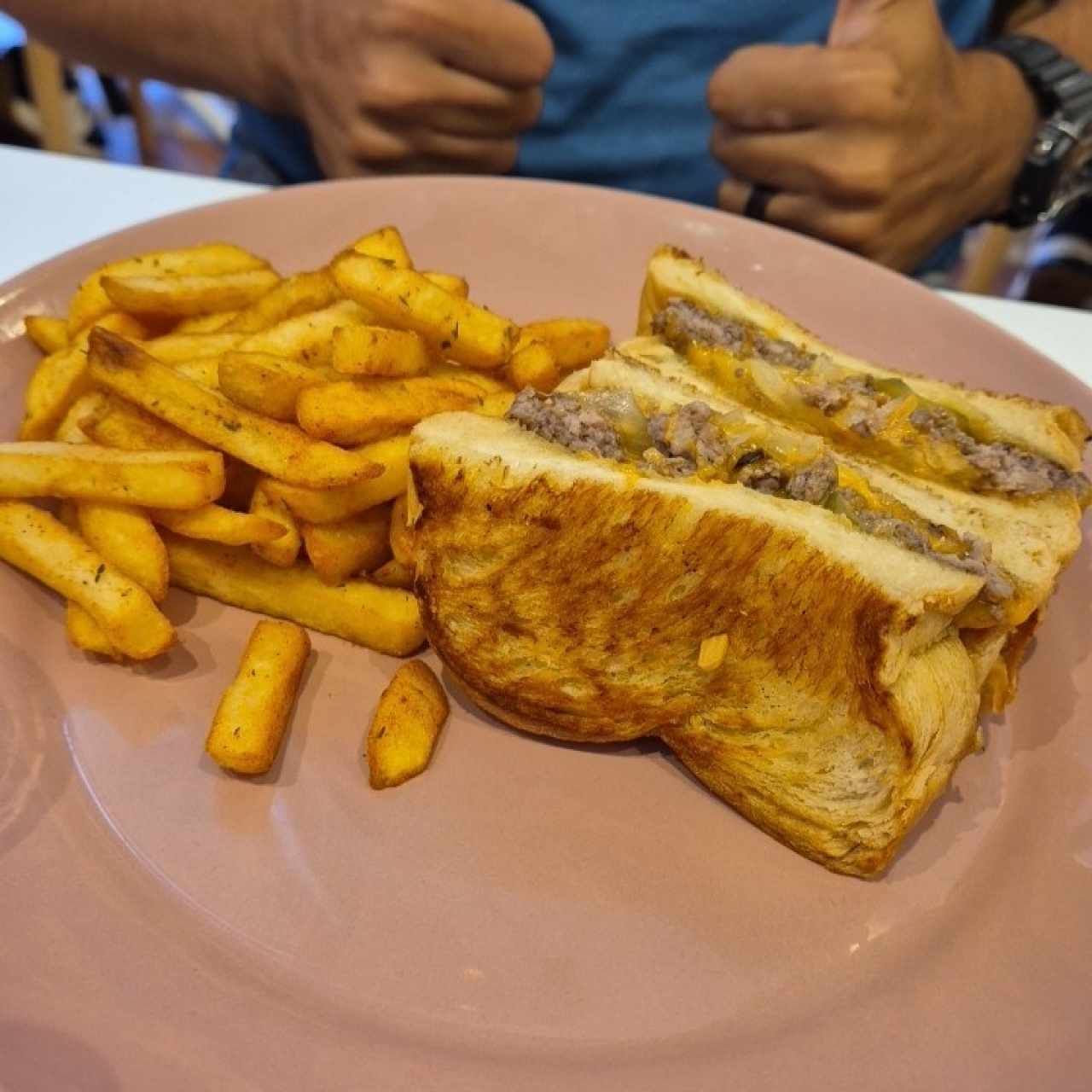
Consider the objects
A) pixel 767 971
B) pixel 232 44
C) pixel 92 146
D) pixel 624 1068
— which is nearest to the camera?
pixel 624 1068

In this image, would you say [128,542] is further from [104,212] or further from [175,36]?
[175,36]

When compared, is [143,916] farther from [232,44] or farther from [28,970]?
[232,44]

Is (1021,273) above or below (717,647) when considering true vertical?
below

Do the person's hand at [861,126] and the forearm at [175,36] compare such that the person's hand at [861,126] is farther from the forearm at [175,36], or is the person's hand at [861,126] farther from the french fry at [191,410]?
the french fry at [191,410]

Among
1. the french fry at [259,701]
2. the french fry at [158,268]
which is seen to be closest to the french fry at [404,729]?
the french fry at [259,701]

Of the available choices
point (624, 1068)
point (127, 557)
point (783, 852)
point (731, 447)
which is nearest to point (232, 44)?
point (127, 557)

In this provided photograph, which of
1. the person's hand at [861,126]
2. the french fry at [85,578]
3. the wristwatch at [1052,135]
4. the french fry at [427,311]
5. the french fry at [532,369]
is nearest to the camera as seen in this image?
the french fry at [85,578]

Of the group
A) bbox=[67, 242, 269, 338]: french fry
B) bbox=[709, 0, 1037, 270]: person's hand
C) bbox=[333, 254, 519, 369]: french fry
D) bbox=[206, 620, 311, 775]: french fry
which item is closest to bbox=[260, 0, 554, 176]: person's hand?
bbox=[709, 0, 1037, 270]: person's hand

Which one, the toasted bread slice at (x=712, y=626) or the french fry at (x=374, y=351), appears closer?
the toasted bread slice at (x=712, y=626)
